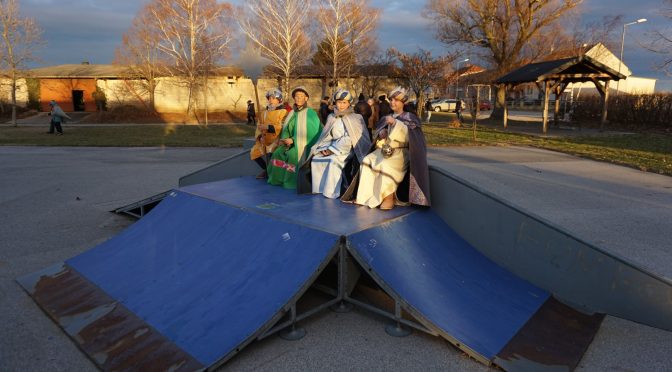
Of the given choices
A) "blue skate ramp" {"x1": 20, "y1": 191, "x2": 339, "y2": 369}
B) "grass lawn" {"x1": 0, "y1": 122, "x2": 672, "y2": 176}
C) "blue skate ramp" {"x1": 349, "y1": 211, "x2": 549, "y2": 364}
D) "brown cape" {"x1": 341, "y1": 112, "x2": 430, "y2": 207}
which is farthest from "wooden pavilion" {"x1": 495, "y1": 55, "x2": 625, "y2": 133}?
"blue skate ramp" {"x1": 20, "y1": 191, "x2": 339, "y2": 369}

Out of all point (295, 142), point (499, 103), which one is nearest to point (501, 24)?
point (499, 103)

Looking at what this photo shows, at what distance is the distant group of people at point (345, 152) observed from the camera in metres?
4.80

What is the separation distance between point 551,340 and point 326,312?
1.85 metres

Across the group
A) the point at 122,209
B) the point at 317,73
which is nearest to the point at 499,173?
the point at 122,209

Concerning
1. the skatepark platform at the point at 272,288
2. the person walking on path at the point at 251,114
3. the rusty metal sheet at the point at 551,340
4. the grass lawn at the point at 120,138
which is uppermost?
the person walking on path at the point at 251,114

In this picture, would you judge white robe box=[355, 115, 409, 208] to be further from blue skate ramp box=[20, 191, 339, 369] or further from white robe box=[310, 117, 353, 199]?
blue skate ramp box=[20, 191, 339, 369]

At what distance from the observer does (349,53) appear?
2948 cm

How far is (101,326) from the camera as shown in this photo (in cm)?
369

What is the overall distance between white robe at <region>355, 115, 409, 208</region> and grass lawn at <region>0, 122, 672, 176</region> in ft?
33.5

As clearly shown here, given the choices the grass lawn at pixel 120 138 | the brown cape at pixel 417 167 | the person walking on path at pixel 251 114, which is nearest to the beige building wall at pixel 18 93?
the grass lawn at pixel 120 138

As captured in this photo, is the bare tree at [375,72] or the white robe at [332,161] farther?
the bare tree at [375,72]

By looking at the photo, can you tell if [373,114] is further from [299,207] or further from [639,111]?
[639,111]

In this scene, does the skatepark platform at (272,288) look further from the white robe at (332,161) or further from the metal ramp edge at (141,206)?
the metal ramp edge at (141,206)

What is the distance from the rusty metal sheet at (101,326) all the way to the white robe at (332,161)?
8.39 feet
